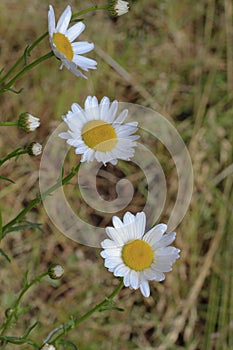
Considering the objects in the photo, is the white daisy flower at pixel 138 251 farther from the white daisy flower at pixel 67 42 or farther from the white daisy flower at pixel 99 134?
the white daisy flower at pixel 67 42

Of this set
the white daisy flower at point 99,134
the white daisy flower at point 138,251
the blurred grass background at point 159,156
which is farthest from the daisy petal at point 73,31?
the blurred grass background at point 159,156

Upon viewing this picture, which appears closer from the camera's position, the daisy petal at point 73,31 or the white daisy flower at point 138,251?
the white daisy flower at point 138,251

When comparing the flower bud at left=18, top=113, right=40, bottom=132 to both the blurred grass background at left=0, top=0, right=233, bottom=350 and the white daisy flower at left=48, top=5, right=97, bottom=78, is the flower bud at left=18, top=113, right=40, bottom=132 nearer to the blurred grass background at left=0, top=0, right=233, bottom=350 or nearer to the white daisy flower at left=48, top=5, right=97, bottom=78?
the white daisy flower at left=48, top=5, right=97, bottom=78

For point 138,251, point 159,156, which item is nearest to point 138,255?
point 138,251

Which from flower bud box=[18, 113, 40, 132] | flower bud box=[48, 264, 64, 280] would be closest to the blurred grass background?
flower bud box=[48, 264, 64, 280]

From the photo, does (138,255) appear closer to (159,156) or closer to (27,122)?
(27,122)

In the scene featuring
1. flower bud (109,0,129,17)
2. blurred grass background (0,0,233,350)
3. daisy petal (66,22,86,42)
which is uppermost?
flower bud (109,0,129,17)

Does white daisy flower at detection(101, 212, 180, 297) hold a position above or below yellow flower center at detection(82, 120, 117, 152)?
below
